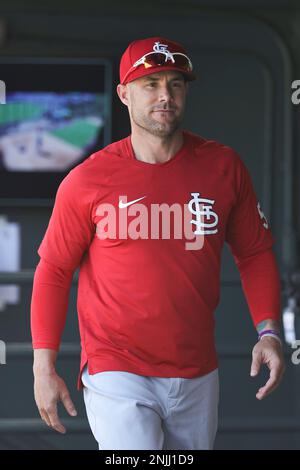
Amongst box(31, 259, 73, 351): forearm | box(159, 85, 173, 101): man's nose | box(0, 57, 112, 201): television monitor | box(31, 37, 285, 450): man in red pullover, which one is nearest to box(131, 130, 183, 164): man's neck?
box(31, 37, 285, 450): man in red pullover

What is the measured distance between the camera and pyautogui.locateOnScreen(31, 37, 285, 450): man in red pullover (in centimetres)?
223

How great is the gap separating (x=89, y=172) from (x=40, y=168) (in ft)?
7.02

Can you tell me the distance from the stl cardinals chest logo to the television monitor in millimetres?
2116

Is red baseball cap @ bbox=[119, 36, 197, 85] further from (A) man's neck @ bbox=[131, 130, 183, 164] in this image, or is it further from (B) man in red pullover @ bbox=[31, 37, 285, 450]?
(A) man's neck @ bbox=[131, 130, 183, 164]

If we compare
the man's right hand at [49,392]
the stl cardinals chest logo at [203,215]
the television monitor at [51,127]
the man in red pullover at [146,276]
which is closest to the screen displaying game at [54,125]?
the television monitor at [51,127]

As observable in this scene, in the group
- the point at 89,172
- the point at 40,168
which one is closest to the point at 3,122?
the point at 40,168

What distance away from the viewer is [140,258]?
7.36 ft

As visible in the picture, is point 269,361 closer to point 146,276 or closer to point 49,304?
point 146,276

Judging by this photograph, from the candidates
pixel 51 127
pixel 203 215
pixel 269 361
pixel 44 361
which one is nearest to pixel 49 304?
pixel 44 361

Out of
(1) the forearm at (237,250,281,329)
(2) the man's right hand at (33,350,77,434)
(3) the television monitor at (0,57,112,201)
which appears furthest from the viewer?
(3) the television monitor at (0,57,112,201)

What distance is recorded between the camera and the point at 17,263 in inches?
177

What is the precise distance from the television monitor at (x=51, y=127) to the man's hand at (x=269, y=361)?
7.23 feet

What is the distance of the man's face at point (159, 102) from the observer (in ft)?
7.41

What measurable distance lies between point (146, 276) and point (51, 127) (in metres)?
2.28
